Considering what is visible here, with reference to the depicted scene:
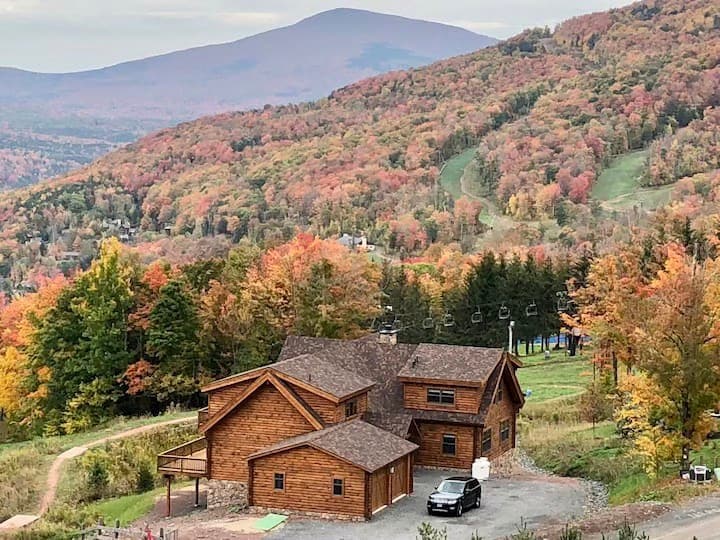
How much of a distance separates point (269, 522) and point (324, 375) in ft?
24.1

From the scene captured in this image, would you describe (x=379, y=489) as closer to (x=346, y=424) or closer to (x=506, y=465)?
(x=346, y=424)

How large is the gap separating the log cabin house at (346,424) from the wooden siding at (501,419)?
8 centimetres

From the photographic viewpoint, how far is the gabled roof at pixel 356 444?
123 feet

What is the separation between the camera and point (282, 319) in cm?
7050

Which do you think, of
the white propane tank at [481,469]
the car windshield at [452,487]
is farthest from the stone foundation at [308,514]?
the white propane tank at [481,469]

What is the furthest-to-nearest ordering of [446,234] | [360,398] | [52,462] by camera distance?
[446,234]
[52,462]
[360,398]

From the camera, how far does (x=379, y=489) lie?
37812 millimetres

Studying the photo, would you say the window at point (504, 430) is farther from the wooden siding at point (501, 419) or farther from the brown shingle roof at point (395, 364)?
the brown shingle roof at point (395, 364)

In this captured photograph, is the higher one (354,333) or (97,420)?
(354,333)

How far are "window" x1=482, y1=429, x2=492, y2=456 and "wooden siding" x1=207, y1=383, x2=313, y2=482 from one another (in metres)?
7.97

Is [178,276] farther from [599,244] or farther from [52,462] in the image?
[599,244]

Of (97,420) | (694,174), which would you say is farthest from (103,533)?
(694,174)

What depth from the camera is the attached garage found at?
37.2 metres

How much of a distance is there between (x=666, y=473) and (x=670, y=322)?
559 cm
